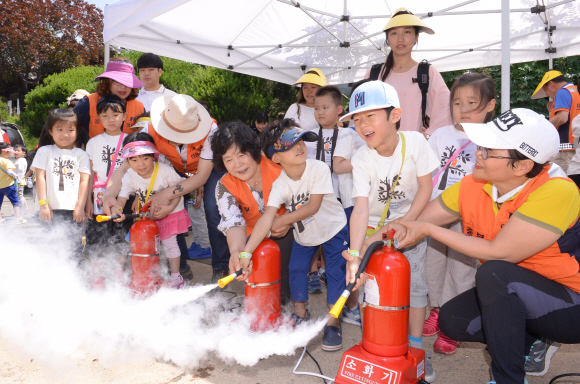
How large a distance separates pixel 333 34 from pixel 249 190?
14.3ft

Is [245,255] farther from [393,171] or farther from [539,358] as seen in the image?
[539,358]

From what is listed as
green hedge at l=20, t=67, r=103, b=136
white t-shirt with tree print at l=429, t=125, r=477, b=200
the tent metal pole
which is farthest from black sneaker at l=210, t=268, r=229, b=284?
green hedge at l=20, t=67, r=103, b=136

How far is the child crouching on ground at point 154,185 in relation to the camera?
149 inches

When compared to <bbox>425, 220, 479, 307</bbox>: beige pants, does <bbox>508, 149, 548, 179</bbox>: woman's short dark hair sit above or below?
above

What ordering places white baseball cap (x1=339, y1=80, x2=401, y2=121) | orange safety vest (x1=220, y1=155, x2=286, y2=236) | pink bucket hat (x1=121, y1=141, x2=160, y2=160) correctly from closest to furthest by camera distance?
white baseball cap (x1=339, y1=80, x2=401, y2=121) → orange safety vest (x1=220, y1=155, x2=286, y2=236) → pink bucket hat (x1=121, y1=141, x2=160, y2=160)

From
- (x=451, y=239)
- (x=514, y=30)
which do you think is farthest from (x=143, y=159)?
(x=514, y=30)

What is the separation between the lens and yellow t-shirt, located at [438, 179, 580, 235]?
6.54 ft

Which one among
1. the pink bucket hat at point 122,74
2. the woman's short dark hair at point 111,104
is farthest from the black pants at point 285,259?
the pink bucket hat at point 122,74

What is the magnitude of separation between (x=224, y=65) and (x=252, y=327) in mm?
5408

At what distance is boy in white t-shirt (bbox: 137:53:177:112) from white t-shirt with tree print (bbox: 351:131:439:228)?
2740 millimetres

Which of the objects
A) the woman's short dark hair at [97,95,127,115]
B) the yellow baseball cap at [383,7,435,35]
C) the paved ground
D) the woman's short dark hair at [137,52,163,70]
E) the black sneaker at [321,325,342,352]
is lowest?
the paved ground

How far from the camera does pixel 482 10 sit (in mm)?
5770

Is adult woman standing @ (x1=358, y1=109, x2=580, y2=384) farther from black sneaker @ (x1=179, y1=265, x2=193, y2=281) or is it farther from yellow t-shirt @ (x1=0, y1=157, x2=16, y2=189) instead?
yellow t-shirt @ (x1=0, y1=157, x2=16, y2=189)

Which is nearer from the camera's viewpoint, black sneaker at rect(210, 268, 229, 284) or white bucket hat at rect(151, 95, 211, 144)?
white bucket hat at rect(151, 95, 211, 144)
